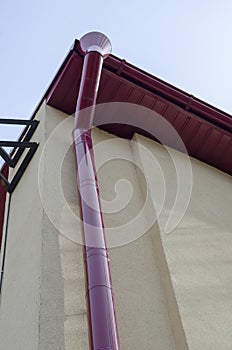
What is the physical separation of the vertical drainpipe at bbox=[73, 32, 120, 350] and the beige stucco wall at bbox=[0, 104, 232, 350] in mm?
177

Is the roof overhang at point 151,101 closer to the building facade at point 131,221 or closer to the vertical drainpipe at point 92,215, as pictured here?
the building facade at point 131,221

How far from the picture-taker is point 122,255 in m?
2.83

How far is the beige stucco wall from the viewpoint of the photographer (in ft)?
7.63

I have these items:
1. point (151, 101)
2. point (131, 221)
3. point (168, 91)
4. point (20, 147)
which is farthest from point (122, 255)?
point (168, 91)

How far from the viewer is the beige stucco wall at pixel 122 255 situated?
2.33 m

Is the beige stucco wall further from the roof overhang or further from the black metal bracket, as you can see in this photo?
the roof overhang

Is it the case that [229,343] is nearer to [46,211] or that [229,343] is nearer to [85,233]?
[85,233]

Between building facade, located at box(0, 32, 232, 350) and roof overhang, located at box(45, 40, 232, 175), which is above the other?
roof overhang, located at box(45, 40, 232, 175)

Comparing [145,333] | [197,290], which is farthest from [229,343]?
[145,333]

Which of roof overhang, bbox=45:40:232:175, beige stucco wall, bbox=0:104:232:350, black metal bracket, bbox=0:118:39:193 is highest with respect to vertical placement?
roof overhang, bbox=45:40:232:175

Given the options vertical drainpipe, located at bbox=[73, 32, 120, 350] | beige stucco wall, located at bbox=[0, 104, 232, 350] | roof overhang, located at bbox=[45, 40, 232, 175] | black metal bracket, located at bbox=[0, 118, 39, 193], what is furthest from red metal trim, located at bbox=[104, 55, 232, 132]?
black metal bracket, located at bbox=[0, 118, 39, 193]

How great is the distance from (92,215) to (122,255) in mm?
447

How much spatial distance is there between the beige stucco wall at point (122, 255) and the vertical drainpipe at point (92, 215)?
18 cm

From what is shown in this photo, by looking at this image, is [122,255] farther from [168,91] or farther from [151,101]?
[168,91]
